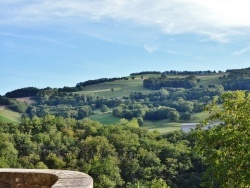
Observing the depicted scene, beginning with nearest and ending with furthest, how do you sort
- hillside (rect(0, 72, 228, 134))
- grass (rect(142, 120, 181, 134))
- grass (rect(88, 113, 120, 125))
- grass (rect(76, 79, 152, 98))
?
grass (rect(142, 120, 181, 134))
grass (rect(88, 113, 120, 125))
hillside (rect(0, 72, 228, 134))
grass (rect(76, 79, 152, 98))

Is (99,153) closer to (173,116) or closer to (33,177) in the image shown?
(173,116)

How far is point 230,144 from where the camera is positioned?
17516 millimetres

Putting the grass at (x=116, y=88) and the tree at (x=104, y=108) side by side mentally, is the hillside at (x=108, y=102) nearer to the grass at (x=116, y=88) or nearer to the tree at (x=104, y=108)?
the grass at (x=116, y=88)

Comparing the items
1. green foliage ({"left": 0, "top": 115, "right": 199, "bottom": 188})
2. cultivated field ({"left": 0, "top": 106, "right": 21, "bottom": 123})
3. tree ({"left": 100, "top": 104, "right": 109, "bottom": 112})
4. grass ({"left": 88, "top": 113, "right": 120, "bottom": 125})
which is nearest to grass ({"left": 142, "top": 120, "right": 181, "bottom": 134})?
grass ({"left": 88, "top": 113, "right": 120, "bottom": 125})

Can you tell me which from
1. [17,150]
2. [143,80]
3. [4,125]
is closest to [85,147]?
[17,150]

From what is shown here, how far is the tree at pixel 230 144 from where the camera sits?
648 inches

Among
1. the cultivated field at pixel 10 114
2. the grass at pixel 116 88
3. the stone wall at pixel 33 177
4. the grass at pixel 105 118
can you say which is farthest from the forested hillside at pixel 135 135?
the stone wall at pixel 33 177

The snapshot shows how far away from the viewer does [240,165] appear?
55.1ft

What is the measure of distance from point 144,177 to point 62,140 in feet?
56.0

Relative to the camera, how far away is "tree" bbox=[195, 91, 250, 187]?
16.5 meters

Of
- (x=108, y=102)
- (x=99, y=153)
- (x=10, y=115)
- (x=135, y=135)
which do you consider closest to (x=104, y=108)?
(x=108, y=102)

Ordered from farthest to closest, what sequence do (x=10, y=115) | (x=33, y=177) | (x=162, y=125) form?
(x=10, y=115), (x=162, y=125), (x=33, y=177)

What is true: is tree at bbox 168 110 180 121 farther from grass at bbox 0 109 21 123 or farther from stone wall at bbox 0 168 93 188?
stone wall at bbox 0 168 93 188

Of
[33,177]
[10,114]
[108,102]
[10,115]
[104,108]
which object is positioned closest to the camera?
[33,177]
